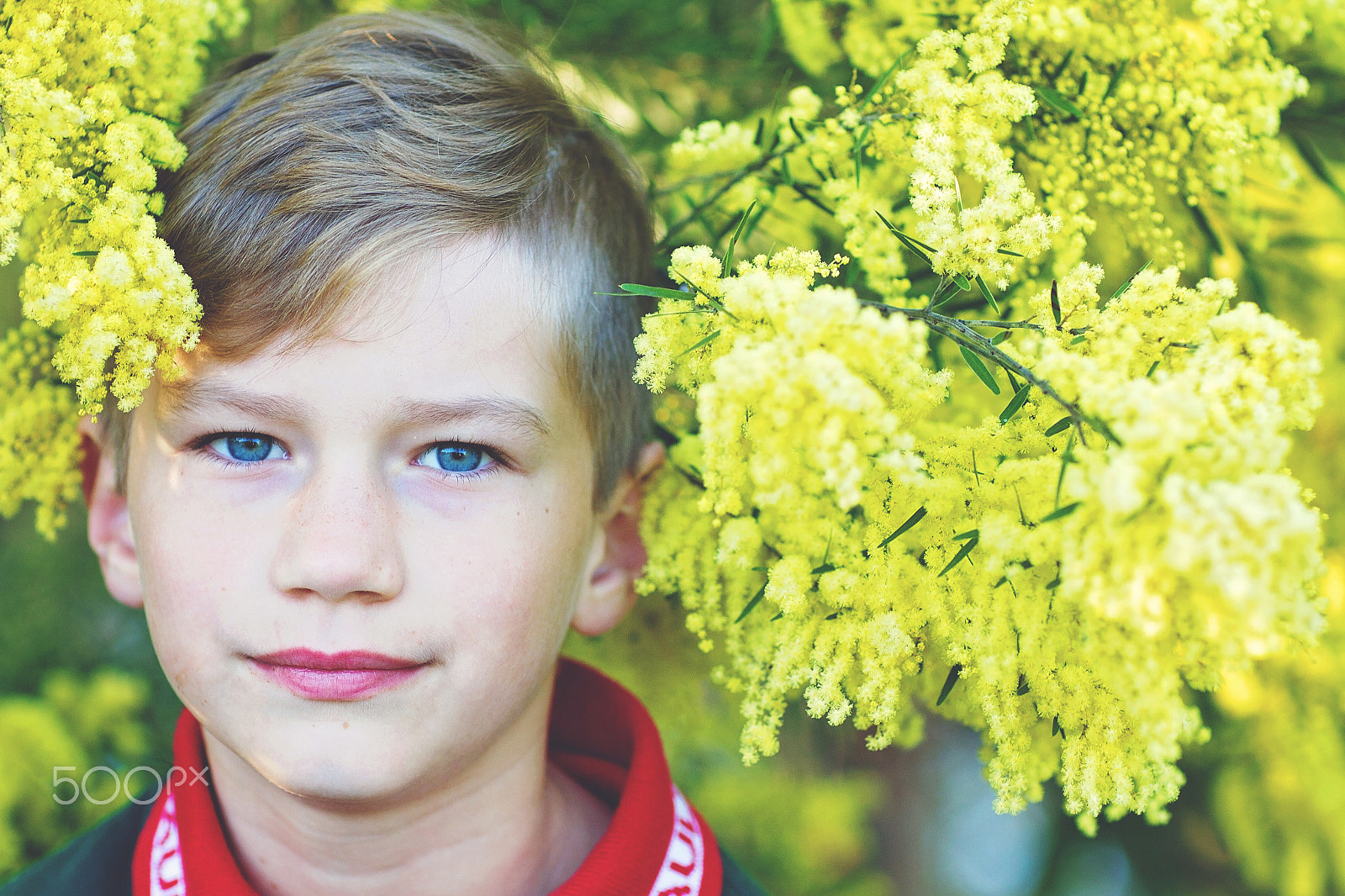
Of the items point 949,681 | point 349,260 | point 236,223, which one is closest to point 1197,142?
point 949,681

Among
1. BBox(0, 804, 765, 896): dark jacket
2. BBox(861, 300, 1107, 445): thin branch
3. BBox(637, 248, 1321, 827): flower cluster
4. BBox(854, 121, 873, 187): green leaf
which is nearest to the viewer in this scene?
BBox(637, 248, 1321, 827): flower cluster

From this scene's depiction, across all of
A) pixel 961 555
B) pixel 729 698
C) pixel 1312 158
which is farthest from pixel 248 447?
pixel 1312 158

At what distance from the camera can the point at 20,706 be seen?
Answer: 1.76m

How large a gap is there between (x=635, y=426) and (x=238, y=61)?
67 cm

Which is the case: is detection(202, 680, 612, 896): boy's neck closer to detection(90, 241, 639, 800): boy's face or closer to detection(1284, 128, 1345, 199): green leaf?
detection(90, 241, 639, 800): boy's face

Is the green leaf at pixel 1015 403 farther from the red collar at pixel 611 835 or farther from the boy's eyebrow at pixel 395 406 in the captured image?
the red collar at pixel 611 835

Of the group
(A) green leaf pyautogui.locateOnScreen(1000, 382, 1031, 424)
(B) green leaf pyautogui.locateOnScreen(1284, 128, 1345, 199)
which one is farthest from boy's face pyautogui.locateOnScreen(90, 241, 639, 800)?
(B) green leaf pyautogui.locateOnScreen(1284, 128, 1345, 199)

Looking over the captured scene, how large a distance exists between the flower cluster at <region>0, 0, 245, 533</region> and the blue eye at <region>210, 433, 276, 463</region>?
0.12 m

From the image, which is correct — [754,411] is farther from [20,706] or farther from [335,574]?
[20,706]

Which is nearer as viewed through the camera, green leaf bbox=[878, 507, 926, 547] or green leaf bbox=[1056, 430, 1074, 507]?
green leaf bbox=[1056, 430, 1074, 507]

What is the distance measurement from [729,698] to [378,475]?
753 millimetres

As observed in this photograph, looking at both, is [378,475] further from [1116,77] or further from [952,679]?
[1116,77]

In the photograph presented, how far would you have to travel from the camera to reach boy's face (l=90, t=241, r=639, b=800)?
3.21 ft

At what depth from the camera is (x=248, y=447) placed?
1042mm
